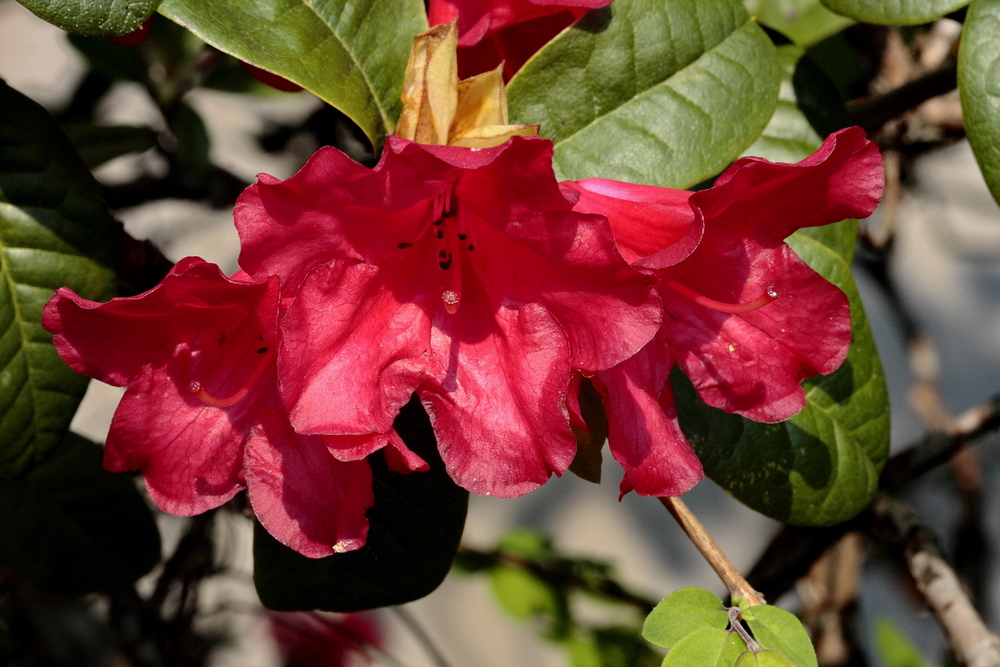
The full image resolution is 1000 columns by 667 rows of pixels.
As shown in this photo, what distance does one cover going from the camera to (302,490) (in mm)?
729

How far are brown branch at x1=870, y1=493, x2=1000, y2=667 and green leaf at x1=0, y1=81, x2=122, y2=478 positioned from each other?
2.98 feet

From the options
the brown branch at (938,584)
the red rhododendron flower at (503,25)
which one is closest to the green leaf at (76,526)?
the red rhododendron flower at (503,25)

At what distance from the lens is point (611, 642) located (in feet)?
4.95

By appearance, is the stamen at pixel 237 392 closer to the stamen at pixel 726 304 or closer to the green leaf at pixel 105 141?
the stamen at pixel 726 304

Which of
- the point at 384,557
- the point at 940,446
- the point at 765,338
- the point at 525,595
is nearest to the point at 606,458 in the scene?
the point at 525,595

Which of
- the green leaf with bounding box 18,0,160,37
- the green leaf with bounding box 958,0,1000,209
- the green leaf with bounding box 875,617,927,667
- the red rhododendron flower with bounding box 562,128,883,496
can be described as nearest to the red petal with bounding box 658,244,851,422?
the red rhododendron flower with bounding box 562,128,883,496

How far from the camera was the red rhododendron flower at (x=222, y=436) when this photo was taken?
28.0 inches

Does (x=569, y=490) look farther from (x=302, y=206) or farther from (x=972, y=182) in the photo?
(x=302, y=206)

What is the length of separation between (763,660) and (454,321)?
0.35 m

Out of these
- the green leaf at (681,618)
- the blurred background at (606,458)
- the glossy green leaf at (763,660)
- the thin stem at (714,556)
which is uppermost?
the glossy green leaf at (763,660)

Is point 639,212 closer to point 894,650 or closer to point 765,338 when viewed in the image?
point 765,338

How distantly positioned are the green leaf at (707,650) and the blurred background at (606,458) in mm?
933

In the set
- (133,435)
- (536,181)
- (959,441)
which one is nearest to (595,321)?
(536,181)

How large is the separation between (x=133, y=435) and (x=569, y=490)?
2055 millimetres
